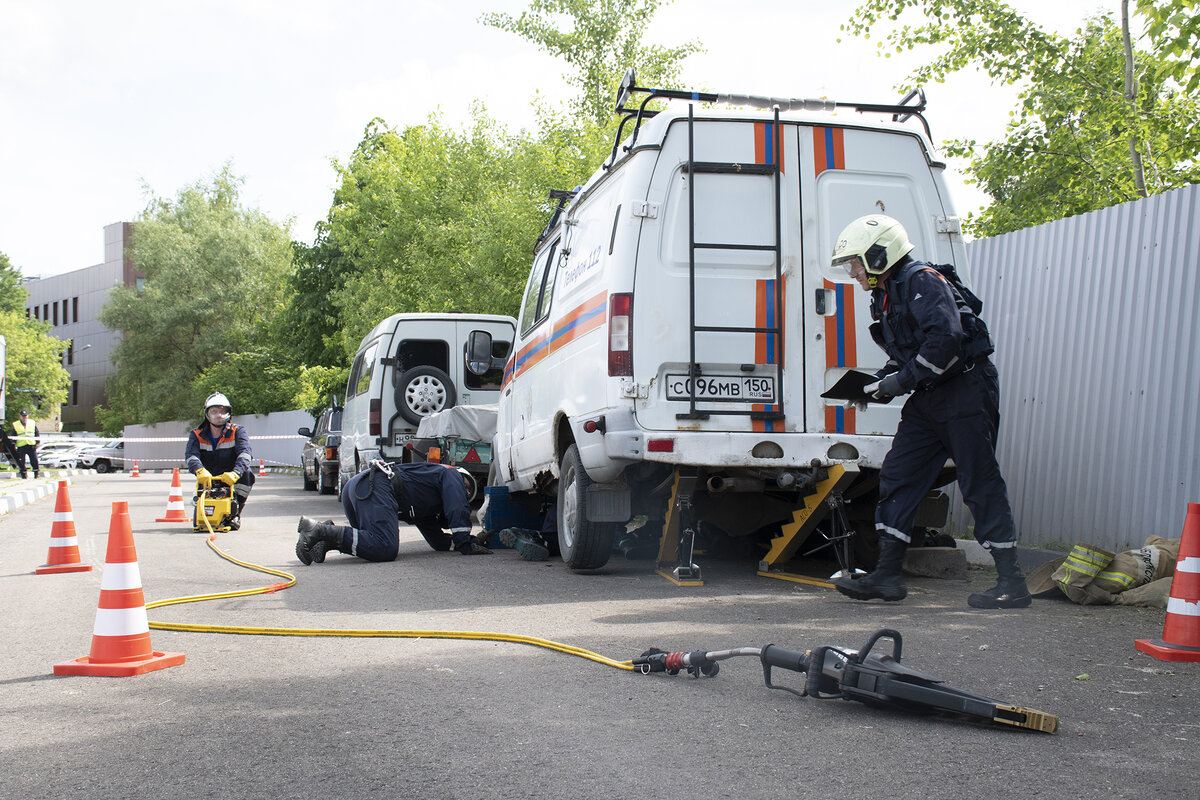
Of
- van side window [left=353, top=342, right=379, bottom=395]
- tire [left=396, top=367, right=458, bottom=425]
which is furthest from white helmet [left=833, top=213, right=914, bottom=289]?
van side window [left=353, top=342, right=379, bottom=395]

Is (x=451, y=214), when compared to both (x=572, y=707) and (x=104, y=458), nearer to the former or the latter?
(x=572, y=707)

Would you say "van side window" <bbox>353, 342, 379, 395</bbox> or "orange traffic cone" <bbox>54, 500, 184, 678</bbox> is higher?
"van side window" <bbox>353, 342, 379, 395</bbox>

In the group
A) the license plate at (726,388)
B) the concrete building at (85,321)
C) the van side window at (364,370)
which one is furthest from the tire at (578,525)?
the concrete building at (85,321)

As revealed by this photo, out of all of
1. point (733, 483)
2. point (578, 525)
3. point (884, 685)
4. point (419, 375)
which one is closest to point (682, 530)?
point (733, 483)

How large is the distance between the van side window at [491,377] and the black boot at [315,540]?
5.50 metres

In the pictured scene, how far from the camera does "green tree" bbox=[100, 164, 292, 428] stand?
51.7 m

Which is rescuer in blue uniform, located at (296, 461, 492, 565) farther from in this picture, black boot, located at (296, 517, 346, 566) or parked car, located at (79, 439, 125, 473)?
parked car, located at (79, 439, 125, 473)

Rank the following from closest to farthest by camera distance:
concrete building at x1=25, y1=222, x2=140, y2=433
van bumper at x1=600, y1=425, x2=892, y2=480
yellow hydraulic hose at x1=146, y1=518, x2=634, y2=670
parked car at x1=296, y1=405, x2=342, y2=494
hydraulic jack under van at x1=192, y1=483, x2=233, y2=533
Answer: yellow hydraulic hose at x1=146, y1=518, x2=634, y2=670, van bumper at x1=600, y1=425, x2=892, y2=480, hydraulic jack under van at x1=192, y1=483, x2=233, y2=533, parked car at x1=296, y1=405, x2=342, y2=494, concrete building at x1=25, y1=222, x2=140, y2=433

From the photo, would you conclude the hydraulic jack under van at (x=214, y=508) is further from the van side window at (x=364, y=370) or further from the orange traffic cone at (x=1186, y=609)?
the orange traffic cone at (x=1186, y=609)

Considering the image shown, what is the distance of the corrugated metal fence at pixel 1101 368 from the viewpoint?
710 cm

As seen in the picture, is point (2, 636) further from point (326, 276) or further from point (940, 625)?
point (326, 276)

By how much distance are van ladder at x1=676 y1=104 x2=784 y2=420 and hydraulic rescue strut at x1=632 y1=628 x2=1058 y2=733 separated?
9.12ft

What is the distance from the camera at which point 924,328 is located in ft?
18.3

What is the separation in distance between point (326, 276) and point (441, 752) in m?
36.1
